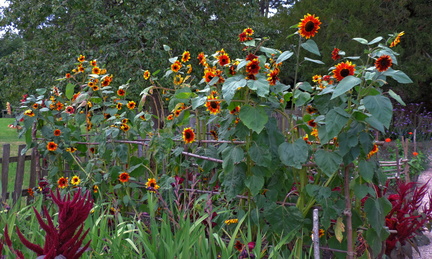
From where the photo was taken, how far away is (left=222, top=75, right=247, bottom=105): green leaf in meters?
2.26

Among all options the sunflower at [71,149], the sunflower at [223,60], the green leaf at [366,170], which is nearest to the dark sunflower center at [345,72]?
the green leaf at [366,170]

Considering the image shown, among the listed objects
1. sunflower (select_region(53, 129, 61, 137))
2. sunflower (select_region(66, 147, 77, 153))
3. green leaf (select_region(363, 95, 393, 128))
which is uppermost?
green leaf (select_region(363, 95, 393, 128))

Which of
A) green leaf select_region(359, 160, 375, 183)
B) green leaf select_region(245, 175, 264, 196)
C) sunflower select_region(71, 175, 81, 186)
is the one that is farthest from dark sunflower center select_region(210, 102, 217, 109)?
sunflower select_region(71, 175, 81, 186)

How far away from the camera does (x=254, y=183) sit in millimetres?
2518

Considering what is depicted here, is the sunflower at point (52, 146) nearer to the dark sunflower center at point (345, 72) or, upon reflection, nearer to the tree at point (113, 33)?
the dark sunflower center at point (345, 72)

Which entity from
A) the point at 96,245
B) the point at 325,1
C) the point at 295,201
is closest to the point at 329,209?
the point at 295,201

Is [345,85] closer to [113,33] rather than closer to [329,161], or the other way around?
[329,161]

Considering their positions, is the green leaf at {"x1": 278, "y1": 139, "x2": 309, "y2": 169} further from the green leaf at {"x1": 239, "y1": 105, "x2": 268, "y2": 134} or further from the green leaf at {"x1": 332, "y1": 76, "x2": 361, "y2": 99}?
the green leaf at {"x1": 332, "y1": 76, "x2": 361, "y2": 99}

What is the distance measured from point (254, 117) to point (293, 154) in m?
Answer: 0.27

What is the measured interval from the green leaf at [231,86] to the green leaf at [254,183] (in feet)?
1.63

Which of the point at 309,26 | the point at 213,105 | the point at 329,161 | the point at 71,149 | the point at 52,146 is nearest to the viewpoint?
the point at 329,161

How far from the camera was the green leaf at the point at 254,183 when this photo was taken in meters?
2.50

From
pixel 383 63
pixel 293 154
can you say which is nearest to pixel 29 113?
pixel 293 154

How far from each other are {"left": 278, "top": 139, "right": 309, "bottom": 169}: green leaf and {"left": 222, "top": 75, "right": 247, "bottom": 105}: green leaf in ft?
1.26
